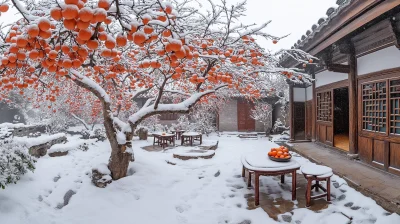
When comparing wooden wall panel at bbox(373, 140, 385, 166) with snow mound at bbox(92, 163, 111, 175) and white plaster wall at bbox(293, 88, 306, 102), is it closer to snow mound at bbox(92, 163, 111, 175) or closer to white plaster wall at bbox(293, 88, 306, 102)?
white plaster wall at bbox(293, 88, 306, 102)

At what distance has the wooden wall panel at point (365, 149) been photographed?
519cm

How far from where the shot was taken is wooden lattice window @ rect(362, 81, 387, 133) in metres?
4.80

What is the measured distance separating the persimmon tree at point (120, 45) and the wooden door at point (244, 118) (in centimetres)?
1012

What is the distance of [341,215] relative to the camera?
3596 mm

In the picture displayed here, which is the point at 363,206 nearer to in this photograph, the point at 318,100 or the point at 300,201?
the point at 300,201

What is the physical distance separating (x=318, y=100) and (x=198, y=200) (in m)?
6.00

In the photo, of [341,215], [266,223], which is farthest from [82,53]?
[341,215]

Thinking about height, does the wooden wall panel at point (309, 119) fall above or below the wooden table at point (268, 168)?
above

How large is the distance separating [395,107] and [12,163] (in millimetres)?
7745

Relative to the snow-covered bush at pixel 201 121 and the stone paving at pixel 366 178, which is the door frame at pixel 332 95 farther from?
the snow-covered bush at pixel 201 121

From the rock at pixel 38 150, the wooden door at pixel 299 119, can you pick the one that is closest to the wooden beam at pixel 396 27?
the wooden door at pixel 299 119

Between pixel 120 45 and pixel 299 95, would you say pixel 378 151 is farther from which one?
pixel 120 45

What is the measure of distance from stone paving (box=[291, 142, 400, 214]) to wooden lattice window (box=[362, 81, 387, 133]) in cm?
94

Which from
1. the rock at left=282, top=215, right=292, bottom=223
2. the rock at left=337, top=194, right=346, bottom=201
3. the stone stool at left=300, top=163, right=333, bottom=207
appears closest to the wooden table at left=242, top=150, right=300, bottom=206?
the stone stool at left=300, top=163, right=333, bottom=207
